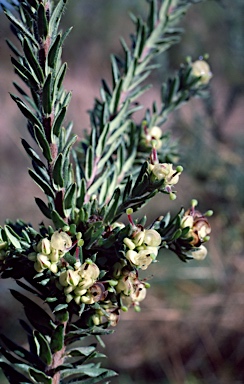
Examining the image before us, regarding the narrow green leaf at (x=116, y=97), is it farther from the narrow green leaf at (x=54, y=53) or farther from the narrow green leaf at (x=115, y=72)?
the narrow green leaf at (x=54, y=53)

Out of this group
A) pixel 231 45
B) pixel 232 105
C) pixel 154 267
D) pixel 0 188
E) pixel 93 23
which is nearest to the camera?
pixel 232 105

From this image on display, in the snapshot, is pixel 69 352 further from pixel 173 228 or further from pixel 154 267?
pixel 154 267

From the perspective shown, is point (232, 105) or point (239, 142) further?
point (239, 142)

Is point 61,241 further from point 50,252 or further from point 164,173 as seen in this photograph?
point 164,173

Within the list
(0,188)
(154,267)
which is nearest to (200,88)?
(154,267)

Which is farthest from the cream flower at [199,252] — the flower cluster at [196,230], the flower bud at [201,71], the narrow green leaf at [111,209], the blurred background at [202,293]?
the blurred background at [202,293]

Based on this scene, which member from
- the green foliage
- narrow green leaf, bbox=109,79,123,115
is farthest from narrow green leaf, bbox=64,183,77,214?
narrow green leaf, bbox=109,79,123,115

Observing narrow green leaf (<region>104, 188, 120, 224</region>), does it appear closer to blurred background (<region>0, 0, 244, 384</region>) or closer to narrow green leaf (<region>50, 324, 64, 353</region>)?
narrow green leaf (<region>50, 324, 64, 353</region>)
